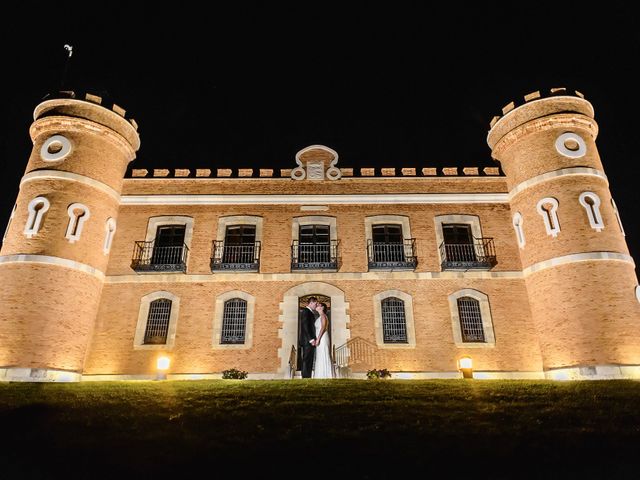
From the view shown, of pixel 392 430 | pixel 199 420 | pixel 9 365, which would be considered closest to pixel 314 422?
pixel 392 430

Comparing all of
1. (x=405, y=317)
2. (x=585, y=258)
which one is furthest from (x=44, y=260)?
(x=585, y=258)

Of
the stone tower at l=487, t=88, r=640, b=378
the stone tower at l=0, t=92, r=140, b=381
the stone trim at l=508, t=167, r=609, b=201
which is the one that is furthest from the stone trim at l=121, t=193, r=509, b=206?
the stone tower at l=487, t=88, r=640, b=378

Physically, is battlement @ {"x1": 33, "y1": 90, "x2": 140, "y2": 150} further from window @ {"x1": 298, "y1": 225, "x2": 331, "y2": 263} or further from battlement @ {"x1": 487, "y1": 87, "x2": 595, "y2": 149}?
battlement @ {"x1": 487, "y1": 87, "x2": 595, "y2": 149}

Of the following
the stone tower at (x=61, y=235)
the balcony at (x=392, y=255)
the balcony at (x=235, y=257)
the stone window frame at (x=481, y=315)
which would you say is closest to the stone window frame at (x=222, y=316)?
the balcony at (x=235, y=257)

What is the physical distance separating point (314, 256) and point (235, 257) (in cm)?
311

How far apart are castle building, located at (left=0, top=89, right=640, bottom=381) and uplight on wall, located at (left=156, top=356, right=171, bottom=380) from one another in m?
0.33

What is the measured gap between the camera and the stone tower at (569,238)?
14.8 m

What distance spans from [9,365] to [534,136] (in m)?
20.4

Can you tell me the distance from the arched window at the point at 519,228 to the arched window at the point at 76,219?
16.5 meters

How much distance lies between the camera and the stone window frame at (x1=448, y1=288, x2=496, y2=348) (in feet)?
53.9

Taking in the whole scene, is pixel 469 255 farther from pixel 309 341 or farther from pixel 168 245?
pixel 168 245

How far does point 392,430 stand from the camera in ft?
26.5

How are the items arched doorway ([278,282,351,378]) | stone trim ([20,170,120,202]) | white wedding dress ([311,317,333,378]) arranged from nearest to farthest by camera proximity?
white wedding dress ([311,317,333,378]), arched doorway ([278,282,351,378]), stone trim ([20,170,120,202])

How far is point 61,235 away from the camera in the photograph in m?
16.2
